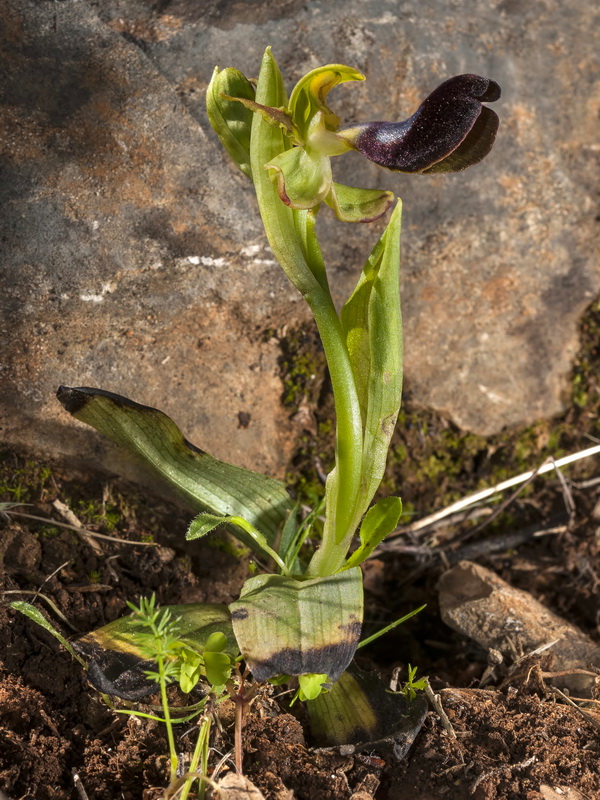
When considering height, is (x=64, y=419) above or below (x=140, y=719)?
above

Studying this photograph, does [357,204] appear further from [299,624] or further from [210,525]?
[299,624]

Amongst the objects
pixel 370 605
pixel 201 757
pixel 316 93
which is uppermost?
pixel 316 93

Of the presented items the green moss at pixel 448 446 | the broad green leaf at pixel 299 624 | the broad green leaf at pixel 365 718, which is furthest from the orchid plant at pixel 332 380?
the green moss at pixel 448 446

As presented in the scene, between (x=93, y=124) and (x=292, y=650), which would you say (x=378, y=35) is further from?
(x=292, y=650)

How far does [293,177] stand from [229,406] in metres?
0.94

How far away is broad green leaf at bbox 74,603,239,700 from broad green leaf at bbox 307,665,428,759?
28cm

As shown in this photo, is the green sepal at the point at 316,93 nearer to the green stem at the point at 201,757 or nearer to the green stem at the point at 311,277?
the green stem at the point at 311,277

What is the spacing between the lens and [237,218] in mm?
2609

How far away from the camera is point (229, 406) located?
2.62 meters

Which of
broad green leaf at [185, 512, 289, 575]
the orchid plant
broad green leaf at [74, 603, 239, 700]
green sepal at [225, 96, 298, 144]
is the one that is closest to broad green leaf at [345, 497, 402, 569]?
the orchid plant

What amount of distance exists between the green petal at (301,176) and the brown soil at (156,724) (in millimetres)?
1088

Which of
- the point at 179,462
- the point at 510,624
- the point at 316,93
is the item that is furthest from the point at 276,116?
the point at 510,624

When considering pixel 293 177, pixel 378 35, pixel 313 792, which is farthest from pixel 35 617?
pixel 378 35

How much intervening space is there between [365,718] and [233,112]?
1.64m
